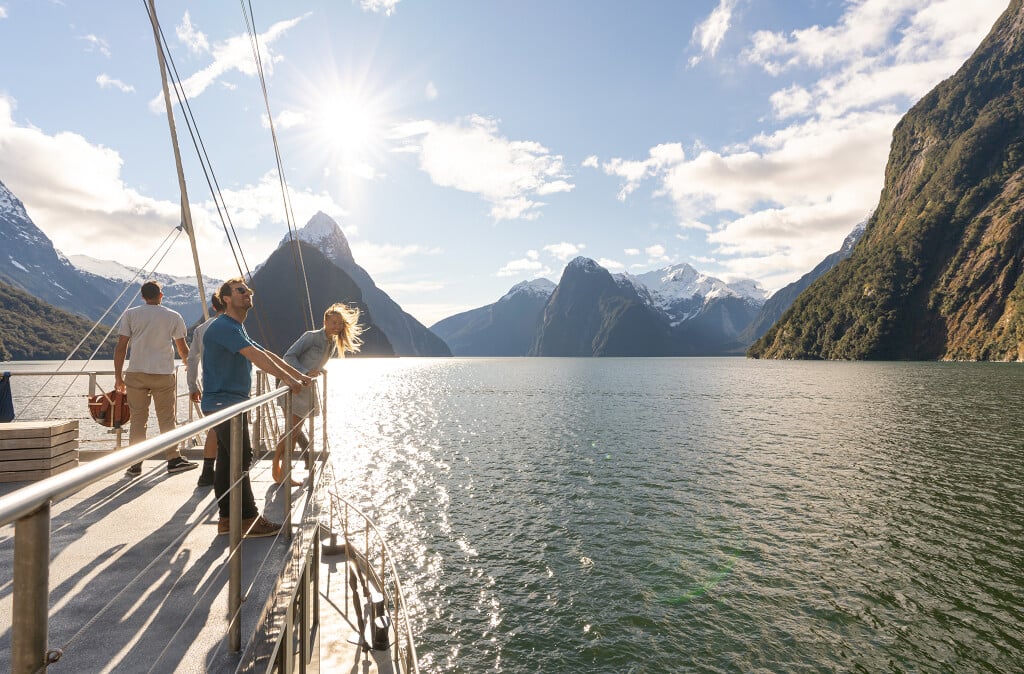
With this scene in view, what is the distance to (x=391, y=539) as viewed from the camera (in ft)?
59.9

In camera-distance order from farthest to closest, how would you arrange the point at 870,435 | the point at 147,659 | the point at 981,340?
the point at 981,340 < the point at 870,435 < the point at 147,659

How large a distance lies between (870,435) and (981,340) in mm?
137802

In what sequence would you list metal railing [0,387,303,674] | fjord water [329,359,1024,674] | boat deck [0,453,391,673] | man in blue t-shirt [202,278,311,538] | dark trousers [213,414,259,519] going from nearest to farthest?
metal railing [0,387,303,674]
boat deck [0,453,391,673]
dark trousers [213,414,259,519]
man in blue t-shirt [202,278,311,538]
fjord water [329,359,1024,674]

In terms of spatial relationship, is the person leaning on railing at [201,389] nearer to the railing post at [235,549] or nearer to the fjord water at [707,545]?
the railing post at [235,549]

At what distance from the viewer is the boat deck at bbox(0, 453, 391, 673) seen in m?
3.50

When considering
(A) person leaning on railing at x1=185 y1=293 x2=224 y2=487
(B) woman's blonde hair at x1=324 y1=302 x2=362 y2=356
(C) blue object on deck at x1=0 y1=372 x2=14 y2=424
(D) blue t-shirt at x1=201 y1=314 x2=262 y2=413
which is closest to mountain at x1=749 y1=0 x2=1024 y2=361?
(B) woman's blonde hair at x1=324 y1=302 x2=362 y2=356

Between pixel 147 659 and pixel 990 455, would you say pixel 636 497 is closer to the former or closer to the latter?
pixel 147 659

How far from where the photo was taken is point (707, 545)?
56.4 ft

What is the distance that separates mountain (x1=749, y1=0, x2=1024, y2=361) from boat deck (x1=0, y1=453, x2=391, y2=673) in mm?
165174

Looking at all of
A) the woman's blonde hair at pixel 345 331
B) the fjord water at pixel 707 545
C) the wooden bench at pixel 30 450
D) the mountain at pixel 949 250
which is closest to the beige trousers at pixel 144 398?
the wooden bench at pixel 30 450

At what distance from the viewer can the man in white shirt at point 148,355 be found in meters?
7.93

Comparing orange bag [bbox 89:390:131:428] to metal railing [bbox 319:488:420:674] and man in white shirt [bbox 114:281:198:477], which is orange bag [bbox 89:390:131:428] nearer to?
man in white shirt [bbox 114:281:198:477]

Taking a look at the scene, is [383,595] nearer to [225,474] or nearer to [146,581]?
[225,474]

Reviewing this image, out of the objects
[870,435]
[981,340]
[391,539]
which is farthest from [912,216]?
[391,539]
